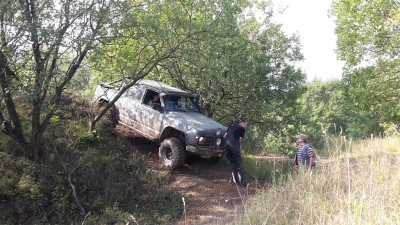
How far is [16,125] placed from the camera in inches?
283

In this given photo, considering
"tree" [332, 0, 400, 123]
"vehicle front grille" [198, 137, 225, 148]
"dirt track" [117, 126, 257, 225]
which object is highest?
"tree" [332, 0, 400, 123]

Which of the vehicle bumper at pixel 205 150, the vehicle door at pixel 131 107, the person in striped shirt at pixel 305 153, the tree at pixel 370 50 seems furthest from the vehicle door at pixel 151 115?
the tree at pixel 370 50

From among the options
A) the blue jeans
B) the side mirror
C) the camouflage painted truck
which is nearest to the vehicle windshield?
the camouflage painted truck

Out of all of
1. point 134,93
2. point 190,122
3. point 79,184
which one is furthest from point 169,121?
point 79,184

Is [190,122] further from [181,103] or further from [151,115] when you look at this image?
[151,115]

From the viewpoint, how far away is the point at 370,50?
15094 millimetres

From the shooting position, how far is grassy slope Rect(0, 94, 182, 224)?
655 cm

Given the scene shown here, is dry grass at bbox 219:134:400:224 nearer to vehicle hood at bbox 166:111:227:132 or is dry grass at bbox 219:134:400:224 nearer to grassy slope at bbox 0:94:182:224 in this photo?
grassy slope at bbox 0:94:182:224

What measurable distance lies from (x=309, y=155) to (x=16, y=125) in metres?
6.20

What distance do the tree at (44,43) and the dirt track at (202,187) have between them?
3325 millimetres

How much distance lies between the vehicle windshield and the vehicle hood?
24 centimetres

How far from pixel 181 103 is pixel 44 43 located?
4.42 metres

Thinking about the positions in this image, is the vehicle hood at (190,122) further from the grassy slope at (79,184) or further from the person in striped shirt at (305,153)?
the person in striped shirt at (305,153)

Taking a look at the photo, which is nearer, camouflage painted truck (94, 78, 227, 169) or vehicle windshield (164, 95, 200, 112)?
camouflage painted truck (94, 78, 227, 169)
